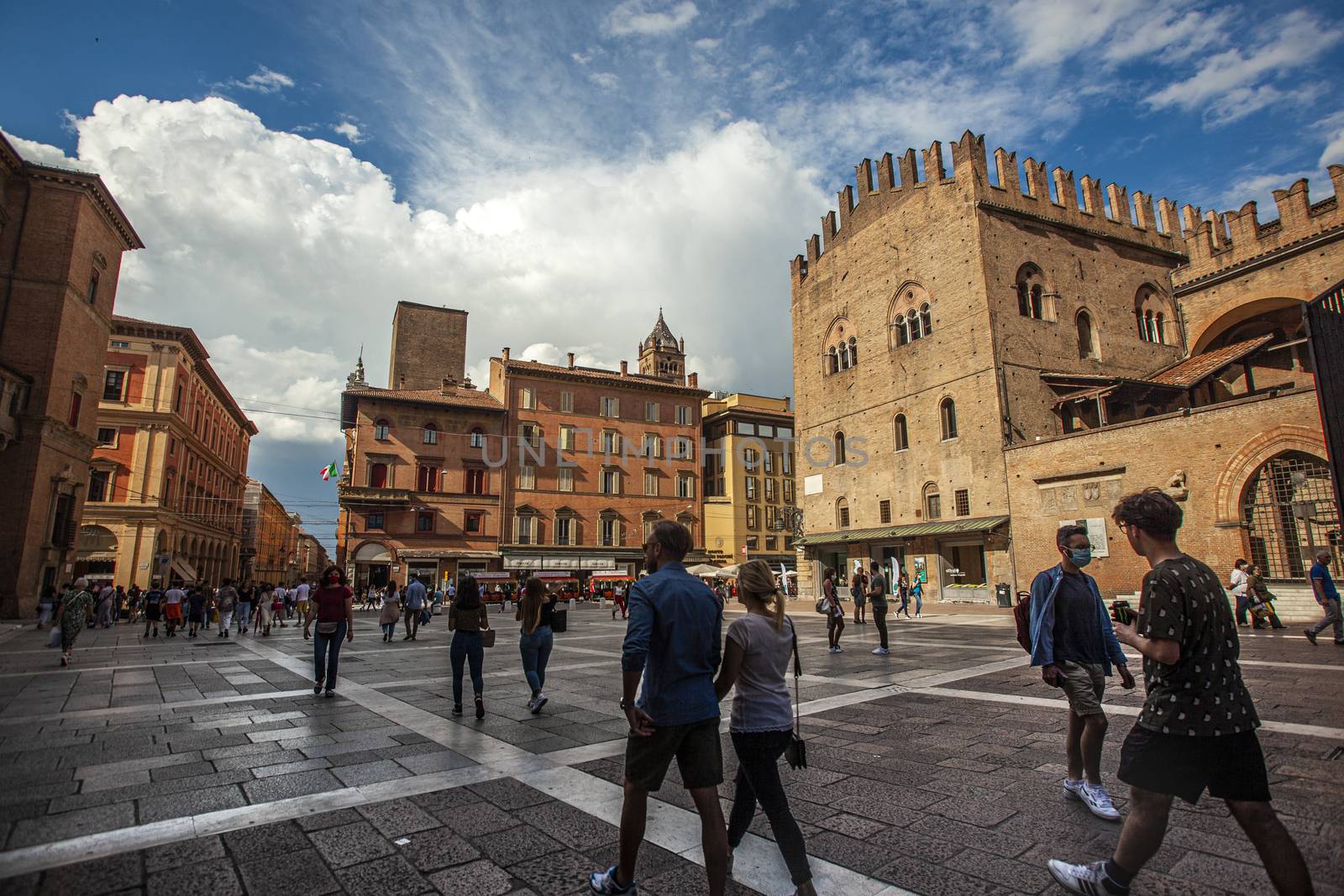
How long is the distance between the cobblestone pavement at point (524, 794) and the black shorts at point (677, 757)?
58cm

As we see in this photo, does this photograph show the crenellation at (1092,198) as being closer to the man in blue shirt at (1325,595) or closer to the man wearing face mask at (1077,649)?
the man in blue shirt at (1325,595)

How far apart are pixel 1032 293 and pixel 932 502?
31.2 feet

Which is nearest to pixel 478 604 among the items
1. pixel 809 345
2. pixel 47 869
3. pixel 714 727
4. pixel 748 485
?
pixel 47 869

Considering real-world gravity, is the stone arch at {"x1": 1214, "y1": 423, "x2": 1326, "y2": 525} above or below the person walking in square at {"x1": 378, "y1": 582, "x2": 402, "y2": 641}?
above

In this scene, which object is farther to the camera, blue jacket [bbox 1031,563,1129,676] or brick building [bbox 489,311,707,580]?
brick building [bbox 489,311,707,580]

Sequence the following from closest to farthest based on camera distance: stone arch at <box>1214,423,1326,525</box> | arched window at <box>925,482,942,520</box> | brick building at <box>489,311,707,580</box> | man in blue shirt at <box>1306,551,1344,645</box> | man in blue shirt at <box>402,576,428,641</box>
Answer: man in blue shirt at <box>1306,551,1344,645</box> < man in blue shirt at <box>402,576,428,641</box> < stone arch at <box>1214,423,1326,525</box> < arched window at <box>925,482,942,520</box> < brick building at <box>489,311,707,580</box>

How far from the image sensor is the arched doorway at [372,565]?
40062mm

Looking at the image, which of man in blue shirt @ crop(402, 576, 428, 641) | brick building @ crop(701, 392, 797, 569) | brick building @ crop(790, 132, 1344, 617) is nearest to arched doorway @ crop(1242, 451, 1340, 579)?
brick building @ crop(790, 132, 1344, 617)

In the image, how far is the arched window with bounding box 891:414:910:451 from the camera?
3020 cm

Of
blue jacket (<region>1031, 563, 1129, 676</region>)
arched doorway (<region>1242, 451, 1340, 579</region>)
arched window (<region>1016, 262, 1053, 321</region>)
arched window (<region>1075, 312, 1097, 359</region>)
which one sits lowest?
blue jacket (<region>1031, 563, 1129, 676</region>)

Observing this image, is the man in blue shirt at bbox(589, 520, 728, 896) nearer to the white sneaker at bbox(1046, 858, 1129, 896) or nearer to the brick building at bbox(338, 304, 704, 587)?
the white sneaker at bbox(1046, 858, 1129, 896)

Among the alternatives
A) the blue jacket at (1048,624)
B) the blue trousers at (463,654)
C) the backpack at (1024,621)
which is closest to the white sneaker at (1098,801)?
the blue jacket at (1048,624)

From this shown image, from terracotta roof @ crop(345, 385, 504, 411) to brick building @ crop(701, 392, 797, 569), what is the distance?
16.0 m

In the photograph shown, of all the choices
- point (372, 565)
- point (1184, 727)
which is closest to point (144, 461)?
point (372, 565)
